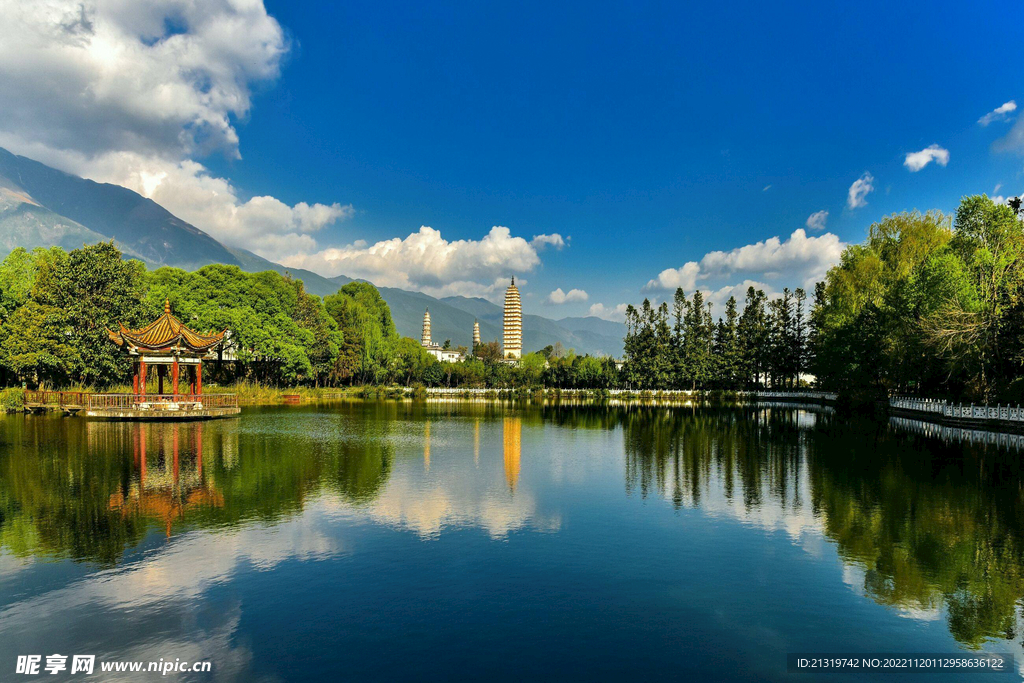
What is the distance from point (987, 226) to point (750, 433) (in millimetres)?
21193

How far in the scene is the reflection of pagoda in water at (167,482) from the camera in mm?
14469

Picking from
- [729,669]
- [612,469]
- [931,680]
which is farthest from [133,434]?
[931,680]

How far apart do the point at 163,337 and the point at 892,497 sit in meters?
38.2

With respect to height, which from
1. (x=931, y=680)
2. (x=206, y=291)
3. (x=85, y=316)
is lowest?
(x=931, y=680)

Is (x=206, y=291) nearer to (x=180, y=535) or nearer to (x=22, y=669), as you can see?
(x=180, y=535)

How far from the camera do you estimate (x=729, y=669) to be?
7.59m

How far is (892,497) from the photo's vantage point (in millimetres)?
16688

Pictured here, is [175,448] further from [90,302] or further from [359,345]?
[359,345]

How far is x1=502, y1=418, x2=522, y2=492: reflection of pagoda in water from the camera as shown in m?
19.8

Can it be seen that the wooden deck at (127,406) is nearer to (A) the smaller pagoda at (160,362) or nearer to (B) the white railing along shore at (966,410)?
(A) the smaller pagoda at (160,362)

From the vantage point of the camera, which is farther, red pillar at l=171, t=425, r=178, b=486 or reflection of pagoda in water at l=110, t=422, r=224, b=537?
red pillar at l=171, t=425, r=178, b=486

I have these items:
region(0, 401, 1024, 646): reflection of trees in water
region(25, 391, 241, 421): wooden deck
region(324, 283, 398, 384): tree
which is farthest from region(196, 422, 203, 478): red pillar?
region(324, 283, 398, 384): tree

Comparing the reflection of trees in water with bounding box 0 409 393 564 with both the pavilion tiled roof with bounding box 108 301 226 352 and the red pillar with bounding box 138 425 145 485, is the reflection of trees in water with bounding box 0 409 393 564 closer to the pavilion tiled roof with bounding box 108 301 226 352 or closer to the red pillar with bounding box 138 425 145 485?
the red pillar with bounding box 138 425 145 485

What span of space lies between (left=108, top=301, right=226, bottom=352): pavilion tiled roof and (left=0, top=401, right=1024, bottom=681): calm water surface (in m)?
13.7
